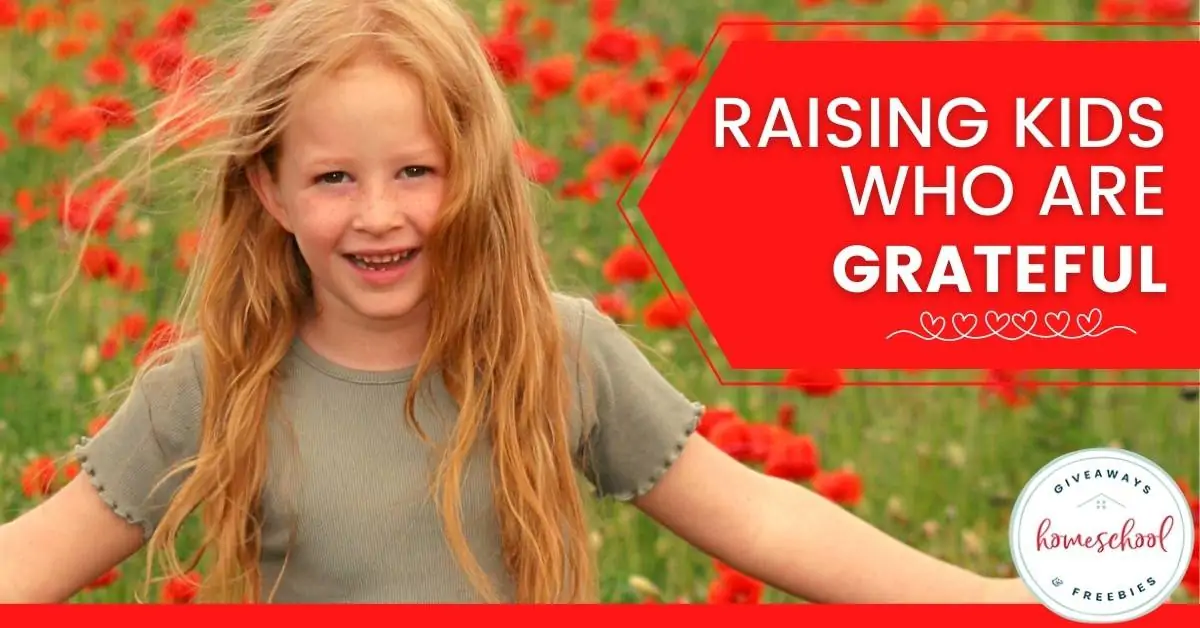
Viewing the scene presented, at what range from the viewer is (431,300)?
6.35ft

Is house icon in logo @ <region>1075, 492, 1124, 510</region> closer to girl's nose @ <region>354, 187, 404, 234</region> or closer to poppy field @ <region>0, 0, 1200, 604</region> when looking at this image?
poppy field @ <region>0, 0, 1200, 604</region>

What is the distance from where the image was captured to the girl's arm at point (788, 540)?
1.99 m

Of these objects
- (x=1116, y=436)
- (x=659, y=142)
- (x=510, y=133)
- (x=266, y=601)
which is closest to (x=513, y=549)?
(x=266, y=601)

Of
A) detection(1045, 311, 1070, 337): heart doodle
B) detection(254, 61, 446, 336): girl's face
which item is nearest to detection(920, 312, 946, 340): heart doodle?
detection(1045, 311, 1070, 337): heart doodle

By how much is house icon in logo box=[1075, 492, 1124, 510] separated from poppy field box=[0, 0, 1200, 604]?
0.45 metres

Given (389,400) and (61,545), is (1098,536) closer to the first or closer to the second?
(389,400)

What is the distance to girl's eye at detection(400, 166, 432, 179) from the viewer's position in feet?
6.11

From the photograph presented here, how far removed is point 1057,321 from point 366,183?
811mm

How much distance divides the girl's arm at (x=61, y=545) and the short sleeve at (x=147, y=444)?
17 mm

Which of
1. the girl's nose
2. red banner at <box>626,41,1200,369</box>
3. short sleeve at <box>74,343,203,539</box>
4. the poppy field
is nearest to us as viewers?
the girl's nose

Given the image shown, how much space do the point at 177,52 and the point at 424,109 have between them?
0.83 m

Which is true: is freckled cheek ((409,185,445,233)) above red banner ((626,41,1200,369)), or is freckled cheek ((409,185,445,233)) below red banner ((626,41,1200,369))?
below

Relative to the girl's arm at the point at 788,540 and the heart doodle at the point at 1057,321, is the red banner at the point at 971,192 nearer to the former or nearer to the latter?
the heart doodle at the point at 1057,321

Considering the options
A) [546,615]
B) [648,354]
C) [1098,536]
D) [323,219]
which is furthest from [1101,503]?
[648,354]
